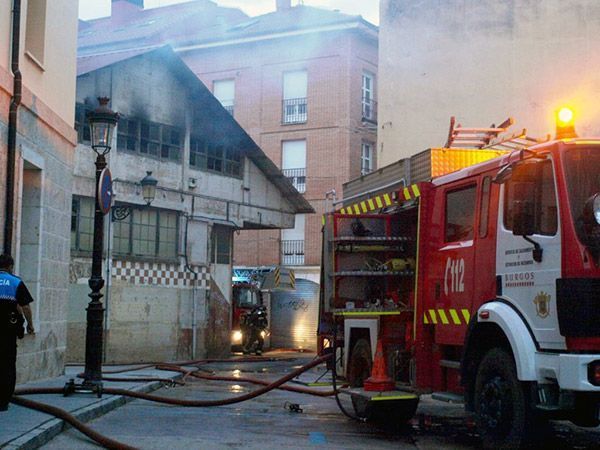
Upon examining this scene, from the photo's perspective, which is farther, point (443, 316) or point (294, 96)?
point (294, 96)

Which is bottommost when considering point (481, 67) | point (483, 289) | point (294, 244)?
point (483, 289)

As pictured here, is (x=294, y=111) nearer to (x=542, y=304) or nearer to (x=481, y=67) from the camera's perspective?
(x=481, y=67)

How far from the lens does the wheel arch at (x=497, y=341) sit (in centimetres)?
702

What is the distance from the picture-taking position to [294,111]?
1377 inches

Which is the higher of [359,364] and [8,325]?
[8,325]

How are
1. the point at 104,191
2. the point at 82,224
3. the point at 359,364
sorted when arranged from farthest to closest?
the point at 82,224
the point at 104,191
the point at 359,364

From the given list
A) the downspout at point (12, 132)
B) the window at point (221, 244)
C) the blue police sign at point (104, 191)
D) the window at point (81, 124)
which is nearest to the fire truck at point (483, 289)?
the blue police sign at point (104, 191)

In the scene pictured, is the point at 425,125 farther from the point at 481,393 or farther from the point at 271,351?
the point at 481,393

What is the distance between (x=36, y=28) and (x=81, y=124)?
7456 millimetres

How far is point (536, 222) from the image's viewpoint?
7.14m

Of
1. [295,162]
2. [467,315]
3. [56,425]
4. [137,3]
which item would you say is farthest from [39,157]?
[137,3]

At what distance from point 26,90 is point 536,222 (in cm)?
727

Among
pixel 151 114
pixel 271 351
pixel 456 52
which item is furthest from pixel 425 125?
pixel 271 351

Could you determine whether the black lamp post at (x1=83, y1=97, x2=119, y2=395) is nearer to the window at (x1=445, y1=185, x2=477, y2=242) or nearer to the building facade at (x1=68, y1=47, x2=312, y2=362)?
the window at (x1=445, y1=185, x2=477, y2=242)
